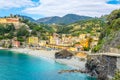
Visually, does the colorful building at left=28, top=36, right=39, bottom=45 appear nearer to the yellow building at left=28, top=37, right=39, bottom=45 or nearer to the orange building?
the yellow building at left=28, top=37, right=39, bottom=45

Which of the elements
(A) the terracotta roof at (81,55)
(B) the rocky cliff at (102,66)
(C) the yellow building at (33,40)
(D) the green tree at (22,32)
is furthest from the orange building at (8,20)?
(B) the rocky cliff at (102,66)

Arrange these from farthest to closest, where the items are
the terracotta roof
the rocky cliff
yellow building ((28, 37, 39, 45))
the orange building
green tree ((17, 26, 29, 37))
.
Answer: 1. the orange building
2. green tree ((17, 26, 29, 37))
3. yellow building ((28, 37, 39, 45))
4. the terracotta roof
5. the rocky cliff

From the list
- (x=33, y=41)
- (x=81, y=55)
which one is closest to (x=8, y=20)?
(x=33, y=41)

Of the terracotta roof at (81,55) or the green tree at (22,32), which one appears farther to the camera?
the green tree at (22,32)

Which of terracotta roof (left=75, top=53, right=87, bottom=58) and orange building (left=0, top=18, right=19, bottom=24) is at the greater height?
orange building (left=0, top=18, right=19, bottom=24)

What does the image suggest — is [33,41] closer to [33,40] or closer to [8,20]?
[33,40]

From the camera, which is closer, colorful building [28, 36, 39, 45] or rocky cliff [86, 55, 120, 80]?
rocky cliff [86, 55, 120, 80]

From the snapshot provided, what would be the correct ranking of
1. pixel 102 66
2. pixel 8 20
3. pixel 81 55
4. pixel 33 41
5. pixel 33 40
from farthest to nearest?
pixel 8 20, pixel 33 40, pixel 33 41, pixel 81 55, pixel 102 66

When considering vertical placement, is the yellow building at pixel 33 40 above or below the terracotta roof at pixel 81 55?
above

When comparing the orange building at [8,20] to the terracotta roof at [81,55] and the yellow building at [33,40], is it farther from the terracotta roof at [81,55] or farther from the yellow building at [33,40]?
the terracotta roof at [81,55]

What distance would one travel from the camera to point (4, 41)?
135 meters

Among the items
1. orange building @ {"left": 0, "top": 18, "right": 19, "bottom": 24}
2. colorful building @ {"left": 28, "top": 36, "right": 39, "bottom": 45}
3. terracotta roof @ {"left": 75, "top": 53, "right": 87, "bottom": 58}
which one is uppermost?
orange building @ {"left": 0, "top": 18, "right": 19, "bottom": 24}

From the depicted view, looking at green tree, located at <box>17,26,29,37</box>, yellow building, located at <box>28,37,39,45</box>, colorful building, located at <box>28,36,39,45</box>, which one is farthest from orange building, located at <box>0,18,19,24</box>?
yellow building, located at <box>28,37,39,45</box>

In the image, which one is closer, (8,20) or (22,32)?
(22,32)
